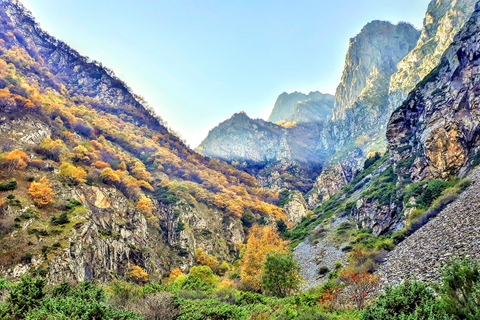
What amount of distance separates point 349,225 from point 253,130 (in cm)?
15432

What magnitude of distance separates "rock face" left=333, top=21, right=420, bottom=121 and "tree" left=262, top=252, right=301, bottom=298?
155 m

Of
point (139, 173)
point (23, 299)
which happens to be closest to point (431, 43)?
point (139, 173)

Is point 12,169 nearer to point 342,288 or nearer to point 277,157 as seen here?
point 342,288

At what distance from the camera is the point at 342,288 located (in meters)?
16.1

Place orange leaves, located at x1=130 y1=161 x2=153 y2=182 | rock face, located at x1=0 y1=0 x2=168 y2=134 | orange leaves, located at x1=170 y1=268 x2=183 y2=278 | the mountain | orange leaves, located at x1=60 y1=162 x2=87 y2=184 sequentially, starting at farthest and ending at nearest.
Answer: the mountain → rock face, located at x1=0 y1=0 x2=168 y2=134 → orange leaves, located at x1=130 y1=161 x2=153 y2=182 → orange leaves, located at x1=170 y1=268 x2=183 y2=278 → orange leaves, located at x1=60 y1=162 x2=87 y2=184

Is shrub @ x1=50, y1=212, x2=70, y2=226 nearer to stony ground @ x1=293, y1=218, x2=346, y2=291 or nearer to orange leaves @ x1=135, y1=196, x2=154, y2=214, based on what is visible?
orange leaves @ x1=135, y1=196, x2=154, y2=214

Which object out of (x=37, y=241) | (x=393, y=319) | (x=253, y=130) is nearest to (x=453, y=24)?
(x=253, y=130)

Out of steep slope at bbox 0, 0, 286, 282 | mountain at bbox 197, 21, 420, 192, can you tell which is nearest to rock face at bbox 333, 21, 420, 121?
mountain at bbox 197, 21, 420, 192

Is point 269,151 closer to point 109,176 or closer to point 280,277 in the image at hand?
point 109,176

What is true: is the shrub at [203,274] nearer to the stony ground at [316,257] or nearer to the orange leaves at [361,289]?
the stony ground at [316,257]

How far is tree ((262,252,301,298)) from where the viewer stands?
20.9 metres

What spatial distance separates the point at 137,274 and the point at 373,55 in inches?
7596

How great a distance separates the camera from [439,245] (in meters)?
14.1

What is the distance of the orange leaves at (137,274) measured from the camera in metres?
36.3
